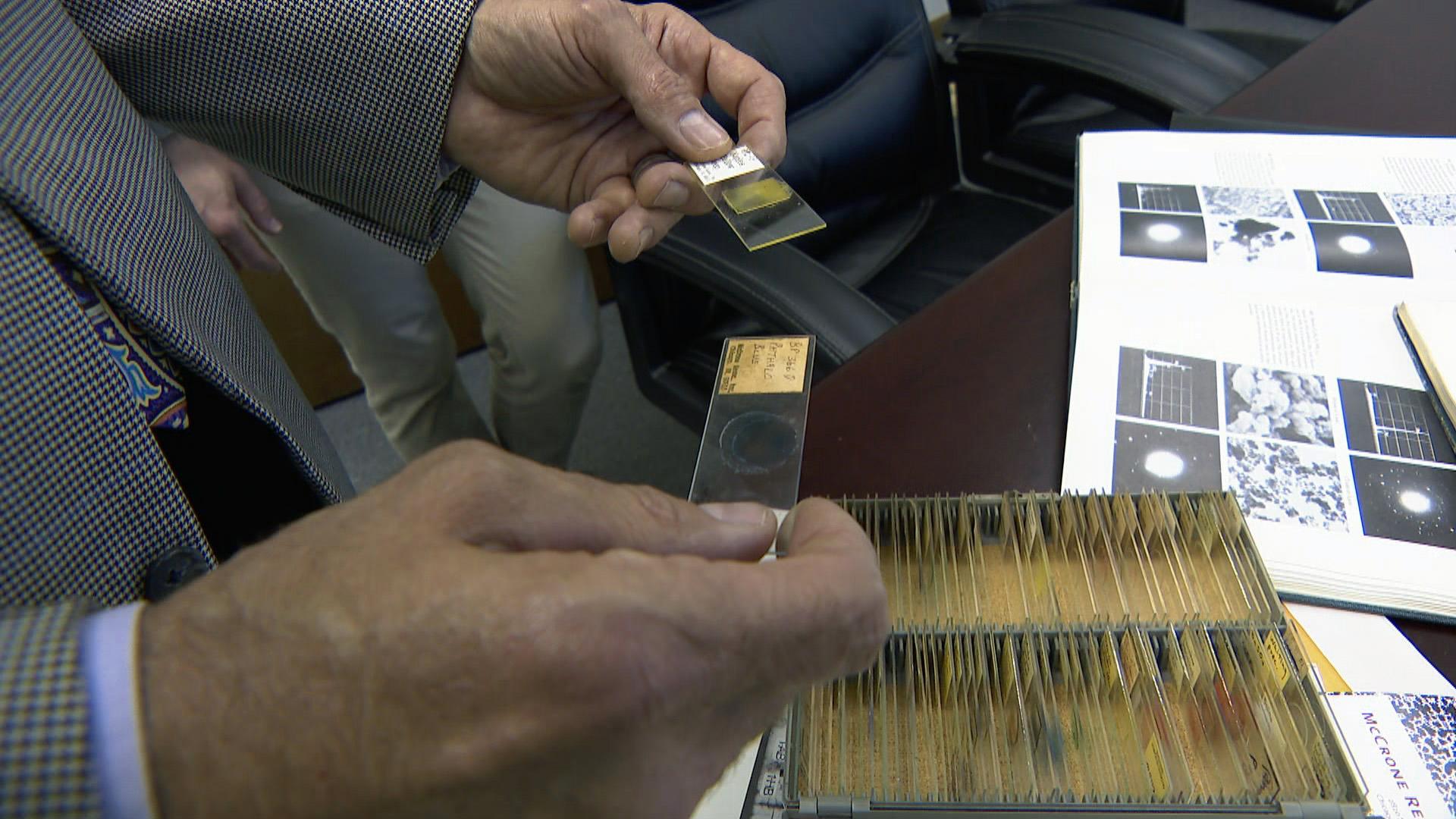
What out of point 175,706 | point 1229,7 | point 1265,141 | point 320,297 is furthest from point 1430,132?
point 1229,7

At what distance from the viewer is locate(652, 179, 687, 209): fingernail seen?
0.70 metres

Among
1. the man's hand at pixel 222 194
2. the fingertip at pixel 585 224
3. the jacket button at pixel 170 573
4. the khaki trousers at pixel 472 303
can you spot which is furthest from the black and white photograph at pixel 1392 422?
the man's hand at pixel 222 194

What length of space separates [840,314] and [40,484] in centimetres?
56

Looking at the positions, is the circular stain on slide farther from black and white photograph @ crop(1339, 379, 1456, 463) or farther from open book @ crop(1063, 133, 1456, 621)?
black and white photograph @ crop(1339, 379, 1456, 463)

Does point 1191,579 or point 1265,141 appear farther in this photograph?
point 1265,141

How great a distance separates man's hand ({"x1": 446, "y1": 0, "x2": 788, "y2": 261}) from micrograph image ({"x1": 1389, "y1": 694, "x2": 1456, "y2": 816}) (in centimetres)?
53

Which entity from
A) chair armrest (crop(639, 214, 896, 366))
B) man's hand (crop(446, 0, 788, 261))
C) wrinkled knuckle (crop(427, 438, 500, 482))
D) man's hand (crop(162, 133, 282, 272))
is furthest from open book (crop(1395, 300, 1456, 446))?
man's hand (crop(162, 133, 282, 272))

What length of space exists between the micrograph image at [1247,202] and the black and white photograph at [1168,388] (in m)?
0.19

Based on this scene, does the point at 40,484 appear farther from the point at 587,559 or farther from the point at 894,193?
the point at 894,193

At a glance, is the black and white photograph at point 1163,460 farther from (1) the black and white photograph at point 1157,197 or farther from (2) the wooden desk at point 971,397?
(1) the black and white photograph at point 1157,197

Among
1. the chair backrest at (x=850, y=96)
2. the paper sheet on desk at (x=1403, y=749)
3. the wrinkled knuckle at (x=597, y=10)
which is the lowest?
the paper sheet on desk at (x=1403, y=749)

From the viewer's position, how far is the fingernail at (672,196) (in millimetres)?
701

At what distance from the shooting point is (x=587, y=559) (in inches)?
10.7

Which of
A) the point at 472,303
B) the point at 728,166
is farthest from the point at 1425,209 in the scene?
the point at 472,303
